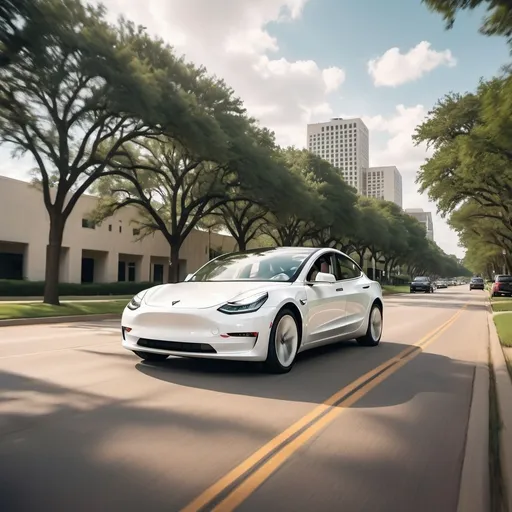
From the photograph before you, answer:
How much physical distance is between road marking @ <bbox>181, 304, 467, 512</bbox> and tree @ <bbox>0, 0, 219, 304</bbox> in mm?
13083

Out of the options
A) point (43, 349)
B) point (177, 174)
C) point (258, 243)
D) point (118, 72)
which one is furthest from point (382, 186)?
point (43, 349)

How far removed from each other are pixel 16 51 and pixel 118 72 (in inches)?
268

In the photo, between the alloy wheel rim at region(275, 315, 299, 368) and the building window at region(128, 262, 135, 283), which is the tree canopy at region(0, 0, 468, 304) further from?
the building window at region(128, 262, 135, 283)

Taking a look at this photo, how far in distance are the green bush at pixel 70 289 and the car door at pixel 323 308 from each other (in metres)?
29.2

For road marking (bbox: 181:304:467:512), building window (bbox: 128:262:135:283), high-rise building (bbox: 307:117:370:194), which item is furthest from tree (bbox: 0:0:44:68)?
high-rise building (bbox: 307:117:370:194)

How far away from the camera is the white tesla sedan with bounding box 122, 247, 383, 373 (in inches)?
258

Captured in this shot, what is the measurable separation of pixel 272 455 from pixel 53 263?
67.7ft

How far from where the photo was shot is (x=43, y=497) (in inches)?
126

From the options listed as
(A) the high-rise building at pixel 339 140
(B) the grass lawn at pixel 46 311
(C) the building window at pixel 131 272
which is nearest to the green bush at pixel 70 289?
(C) the building window at pixel 131 272

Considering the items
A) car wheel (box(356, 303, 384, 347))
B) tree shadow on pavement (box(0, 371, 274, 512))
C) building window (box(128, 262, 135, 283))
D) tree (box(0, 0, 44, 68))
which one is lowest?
tree shadow on pavement (box(0, 371, 274, 512))

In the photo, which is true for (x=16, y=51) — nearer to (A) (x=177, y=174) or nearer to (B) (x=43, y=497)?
(B) (x=43, y=497)

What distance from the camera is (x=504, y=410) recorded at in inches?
218

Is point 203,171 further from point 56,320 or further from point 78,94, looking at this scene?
point 56,320

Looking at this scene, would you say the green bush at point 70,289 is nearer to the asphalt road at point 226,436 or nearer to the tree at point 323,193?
the tree at point 323,193
